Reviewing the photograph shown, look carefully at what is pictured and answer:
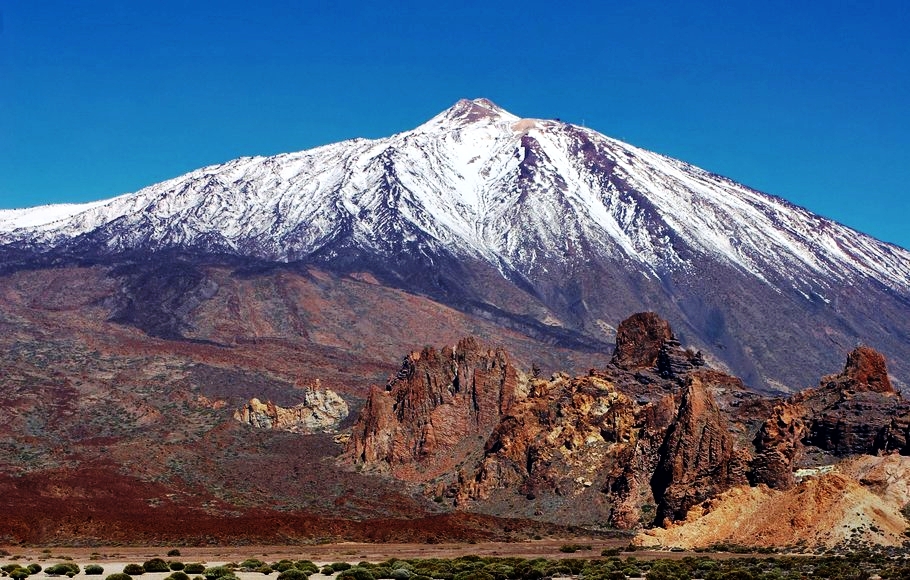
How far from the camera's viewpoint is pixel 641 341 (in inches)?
4865

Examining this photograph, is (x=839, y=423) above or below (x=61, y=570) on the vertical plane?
above

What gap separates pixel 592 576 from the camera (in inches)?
2089

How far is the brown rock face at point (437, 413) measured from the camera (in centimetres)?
11906

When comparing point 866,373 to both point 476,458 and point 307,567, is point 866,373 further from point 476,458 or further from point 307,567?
point 307,567

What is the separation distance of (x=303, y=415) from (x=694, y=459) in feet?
227

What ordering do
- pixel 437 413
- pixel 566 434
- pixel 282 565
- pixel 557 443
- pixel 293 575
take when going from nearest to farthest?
pixel 293 575 < pixel 282 565 < pixel 557 443 < pixel 566 434 < pixel 437 413

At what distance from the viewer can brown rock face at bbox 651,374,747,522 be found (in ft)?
278

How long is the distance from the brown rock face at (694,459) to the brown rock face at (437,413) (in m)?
26.7

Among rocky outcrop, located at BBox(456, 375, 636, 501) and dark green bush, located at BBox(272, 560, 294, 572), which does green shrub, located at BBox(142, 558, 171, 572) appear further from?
rocky outcrop, located at BBox(456, 375, 636, 501)

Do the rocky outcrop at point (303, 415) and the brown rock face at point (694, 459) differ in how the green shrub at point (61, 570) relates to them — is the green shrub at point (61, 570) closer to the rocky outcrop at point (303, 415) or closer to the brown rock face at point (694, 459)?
the brown rock face at point (694, 459)

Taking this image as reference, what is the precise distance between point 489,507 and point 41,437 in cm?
5662

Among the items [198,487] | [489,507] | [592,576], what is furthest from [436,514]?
[592,576]

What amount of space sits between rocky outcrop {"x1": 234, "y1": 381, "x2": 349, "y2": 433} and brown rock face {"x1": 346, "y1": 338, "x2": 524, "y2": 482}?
Result: 19750mm

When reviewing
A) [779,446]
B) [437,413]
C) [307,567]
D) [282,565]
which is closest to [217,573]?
[307,567]
